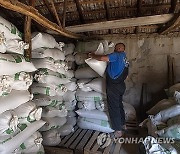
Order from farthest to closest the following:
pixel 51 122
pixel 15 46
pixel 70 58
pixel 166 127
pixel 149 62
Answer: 1. pixel 149 62
2. pixel 70 58
3. pixel 51 122
4. pixel 166 127
5. pixel 15 46

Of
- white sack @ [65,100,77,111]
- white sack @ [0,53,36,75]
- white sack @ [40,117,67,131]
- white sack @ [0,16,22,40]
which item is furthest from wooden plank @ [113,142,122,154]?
white sack @ [0,16,22,40]

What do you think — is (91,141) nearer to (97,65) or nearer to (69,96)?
(69,96)

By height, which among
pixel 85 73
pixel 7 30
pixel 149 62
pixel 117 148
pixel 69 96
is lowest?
pixel 117 148

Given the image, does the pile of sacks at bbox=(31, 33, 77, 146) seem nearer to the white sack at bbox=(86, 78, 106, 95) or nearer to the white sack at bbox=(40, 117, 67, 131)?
the white sack at bbox=(40, 117, 67, 131)

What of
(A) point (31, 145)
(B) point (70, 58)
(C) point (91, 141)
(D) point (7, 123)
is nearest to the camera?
(D) point (7, 123)

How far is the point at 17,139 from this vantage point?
188 cm

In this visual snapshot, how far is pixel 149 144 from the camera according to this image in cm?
208

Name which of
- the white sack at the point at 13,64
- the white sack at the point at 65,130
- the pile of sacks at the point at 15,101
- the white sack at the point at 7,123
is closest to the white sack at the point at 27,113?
the pile of sacks at the point at 15,101

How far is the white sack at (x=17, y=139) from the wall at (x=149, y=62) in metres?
2.36

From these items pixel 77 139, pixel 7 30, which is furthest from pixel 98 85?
pixel 7 30

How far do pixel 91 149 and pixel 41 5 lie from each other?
88.8 inches

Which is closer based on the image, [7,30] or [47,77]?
[7,30]

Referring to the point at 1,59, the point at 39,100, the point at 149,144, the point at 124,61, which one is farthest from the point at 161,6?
the point at 1,59

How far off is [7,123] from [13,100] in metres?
0.22
